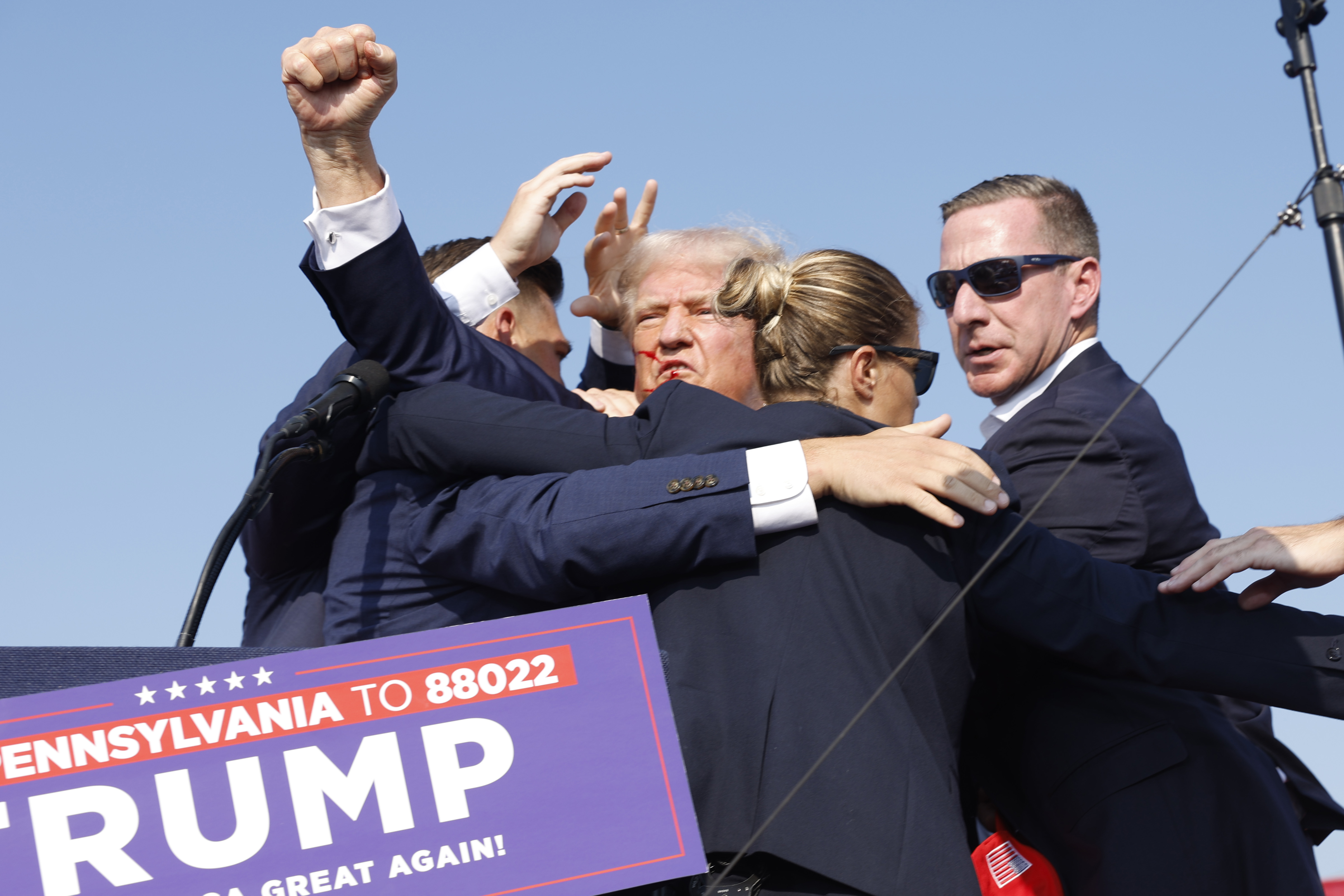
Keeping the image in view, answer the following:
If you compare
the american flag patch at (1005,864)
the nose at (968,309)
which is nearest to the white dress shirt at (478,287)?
the american flag patch at (1005,864)

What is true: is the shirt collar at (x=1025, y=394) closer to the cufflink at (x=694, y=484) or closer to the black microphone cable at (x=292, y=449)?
the cufflink at (x=694, y=484)

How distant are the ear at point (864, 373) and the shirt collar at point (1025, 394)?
1113mm

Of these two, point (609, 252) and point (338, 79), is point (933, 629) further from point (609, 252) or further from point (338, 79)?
point (609, 252)

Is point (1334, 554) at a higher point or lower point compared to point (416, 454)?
lower

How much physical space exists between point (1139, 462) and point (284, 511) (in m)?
1.97

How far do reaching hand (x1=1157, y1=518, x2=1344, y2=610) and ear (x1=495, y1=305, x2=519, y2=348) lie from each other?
105 inches

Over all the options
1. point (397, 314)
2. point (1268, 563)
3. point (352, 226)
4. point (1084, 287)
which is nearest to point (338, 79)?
point (352, 226)

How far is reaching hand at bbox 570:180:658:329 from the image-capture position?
460 cm

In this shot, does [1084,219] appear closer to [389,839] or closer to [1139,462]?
[1139,462]

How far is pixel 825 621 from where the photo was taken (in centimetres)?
220

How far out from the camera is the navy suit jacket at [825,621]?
2113 millimetres

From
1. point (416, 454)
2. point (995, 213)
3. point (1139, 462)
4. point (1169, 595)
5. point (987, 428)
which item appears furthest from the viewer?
point (995, 213)

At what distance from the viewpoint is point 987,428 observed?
3.82 metres

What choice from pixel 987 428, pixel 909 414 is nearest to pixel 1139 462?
pixel 909 414
